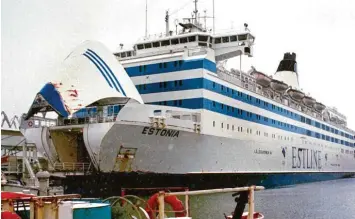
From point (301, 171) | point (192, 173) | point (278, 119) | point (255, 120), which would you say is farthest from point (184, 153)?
point (301, 171)

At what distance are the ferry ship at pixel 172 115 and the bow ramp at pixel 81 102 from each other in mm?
39

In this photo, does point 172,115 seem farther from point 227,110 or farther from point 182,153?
point 227,110

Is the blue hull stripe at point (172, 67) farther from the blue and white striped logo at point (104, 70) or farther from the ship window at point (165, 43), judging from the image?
the blue and white striped logo at point (104, 70)

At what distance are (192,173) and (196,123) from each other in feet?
7.23

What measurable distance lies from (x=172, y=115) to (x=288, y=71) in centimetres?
2630

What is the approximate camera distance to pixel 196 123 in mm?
20391

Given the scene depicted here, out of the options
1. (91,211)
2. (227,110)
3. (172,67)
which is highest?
(172,67)

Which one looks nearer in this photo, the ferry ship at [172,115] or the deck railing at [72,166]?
the ferry ship at [172,115]

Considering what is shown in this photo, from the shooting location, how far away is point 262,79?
31516 millimetres

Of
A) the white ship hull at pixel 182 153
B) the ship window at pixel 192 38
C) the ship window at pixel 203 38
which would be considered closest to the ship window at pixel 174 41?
the ship window at pixel 192 38

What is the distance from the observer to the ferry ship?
16.9 m

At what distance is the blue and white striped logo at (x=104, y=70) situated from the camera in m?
17.1

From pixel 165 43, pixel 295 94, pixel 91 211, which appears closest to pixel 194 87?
pixel 165 43

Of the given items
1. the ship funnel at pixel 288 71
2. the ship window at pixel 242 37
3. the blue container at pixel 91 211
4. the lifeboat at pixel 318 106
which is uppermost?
the ship funnel at pixel 288 71
